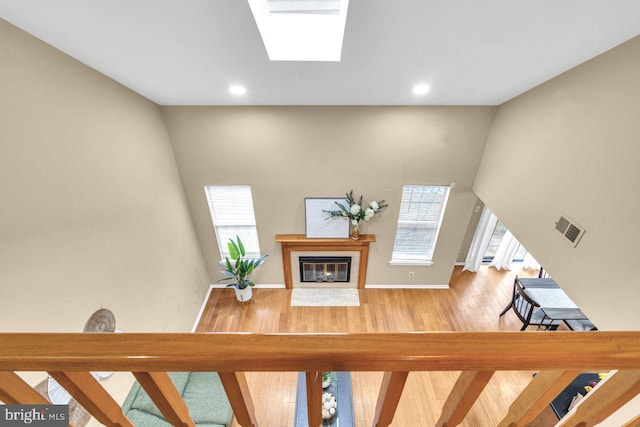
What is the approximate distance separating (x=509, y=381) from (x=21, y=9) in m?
5.19

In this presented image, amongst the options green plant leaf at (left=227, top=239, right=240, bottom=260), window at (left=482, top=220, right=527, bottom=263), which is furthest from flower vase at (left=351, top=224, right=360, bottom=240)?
window at (left=482, top=220, right=527, bottom=263)

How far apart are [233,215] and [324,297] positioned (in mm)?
2022

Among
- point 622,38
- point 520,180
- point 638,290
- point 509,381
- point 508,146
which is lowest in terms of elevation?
point 509,381

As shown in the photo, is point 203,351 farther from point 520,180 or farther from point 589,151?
point 520,180

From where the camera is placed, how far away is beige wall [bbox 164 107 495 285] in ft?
10.7

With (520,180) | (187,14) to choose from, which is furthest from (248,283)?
(520,180)

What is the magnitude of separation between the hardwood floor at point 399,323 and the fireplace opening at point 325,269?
0.47 meters

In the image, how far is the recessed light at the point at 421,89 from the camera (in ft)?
8.09

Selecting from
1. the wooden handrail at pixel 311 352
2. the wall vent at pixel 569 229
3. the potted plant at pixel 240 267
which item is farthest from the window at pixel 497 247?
the wooden handrail at pixel 311 352

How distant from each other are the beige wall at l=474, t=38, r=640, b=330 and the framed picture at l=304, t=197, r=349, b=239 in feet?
6.88

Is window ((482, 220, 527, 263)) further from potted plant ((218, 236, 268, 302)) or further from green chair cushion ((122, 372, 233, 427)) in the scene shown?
green chair cushion ((122, 372, 233, 427))

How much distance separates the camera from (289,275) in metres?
4.34

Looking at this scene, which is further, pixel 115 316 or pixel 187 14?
pixel 115 316

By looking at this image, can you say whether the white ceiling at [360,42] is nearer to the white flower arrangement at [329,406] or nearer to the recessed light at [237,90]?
the recessed light at [237,90]
